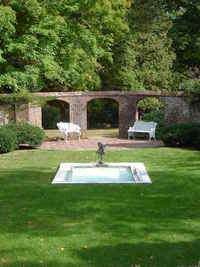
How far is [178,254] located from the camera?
732 centimetres

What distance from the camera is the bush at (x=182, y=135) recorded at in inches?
797

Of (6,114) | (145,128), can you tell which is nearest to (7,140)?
(6,114)

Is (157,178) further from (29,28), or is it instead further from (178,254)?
(29,28)

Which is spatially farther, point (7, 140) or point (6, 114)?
point (6, 114)

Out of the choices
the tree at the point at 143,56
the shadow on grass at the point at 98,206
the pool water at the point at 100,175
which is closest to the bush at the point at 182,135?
the pool water at the point at 100,175

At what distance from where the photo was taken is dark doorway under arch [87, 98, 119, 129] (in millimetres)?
34125

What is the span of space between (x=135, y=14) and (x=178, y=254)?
87.8 ft

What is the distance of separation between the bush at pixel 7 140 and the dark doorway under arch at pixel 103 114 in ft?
48.8

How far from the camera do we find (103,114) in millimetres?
34938

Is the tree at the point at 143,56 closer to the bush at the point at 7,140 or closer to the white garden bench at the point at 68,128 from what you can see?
the white garden bench at the point at 68,128

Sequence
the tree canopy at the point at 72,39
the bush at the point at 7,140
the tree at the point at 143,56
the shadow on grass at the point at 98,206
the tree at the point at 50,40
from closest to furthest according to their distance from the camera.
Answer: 1. the shadow on grass at the point at 98,206
2. the tree canopy at the point at 72,39
3. the bush at the point at 7,140
4. the tree at the point at 50,40
5. the tree at the point at 143,56

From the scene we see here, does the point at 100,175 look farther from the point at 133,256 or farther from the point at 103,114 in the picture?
the point at 103,114

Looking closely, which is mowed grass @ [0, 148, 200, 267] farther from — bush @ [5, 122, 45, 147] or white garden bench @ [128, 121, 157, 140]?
white garden bench @ [128, 121, 157, 140]

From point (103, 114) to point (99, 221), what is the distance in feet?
84.9
